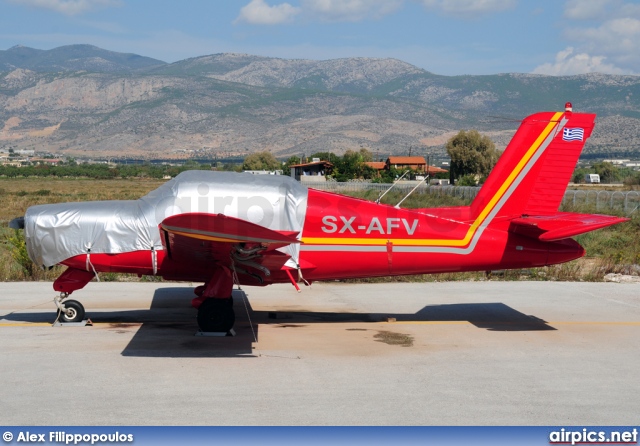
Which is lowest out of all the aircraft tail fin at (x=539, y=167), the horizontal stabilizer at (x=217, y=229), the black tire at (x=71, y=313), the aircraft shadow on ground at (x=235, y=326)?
the aircraft shadow on ground at (x=235, y=326)

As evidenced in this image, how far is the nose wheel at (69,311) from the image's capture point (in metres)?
11.4

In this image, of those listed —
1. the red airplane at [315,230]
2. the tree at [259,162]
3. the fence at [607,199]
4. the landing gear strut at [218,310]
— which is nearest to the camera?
the landing gear strut at [218,310]

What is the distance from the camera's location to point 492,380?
8.78 m

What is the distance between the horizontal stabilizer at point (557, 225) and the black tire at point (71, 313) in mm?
6897

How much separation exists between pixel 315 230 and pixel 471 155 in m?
90.6

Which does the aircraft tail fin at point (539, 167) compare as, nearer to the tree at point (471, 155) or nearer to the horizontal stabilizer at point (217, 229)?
the horizontal stabilizer at point (217, 229)

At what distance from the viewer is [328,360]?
9.60 m

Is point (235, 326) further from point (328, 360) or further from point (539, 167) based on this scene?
point (539, 167)

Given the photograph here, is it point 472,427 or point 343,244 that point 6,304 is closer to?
point 343,244

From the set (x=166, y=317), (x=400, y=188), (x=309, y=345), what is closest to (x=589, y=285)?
(x=309, y=345)

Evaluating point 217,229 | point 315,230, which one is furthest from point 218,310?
point 217,229

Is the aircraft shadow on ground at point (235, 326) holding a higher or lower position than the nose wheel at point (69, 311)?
lower

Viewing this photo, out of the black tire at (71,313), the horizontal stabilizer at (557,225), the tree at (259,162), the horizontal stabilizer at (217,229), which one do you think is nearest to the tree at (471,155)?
the tree at (259,162)

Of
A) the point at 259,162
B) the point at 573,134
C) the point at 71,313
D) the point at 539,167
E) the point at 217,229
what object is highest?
the point at 573,134
